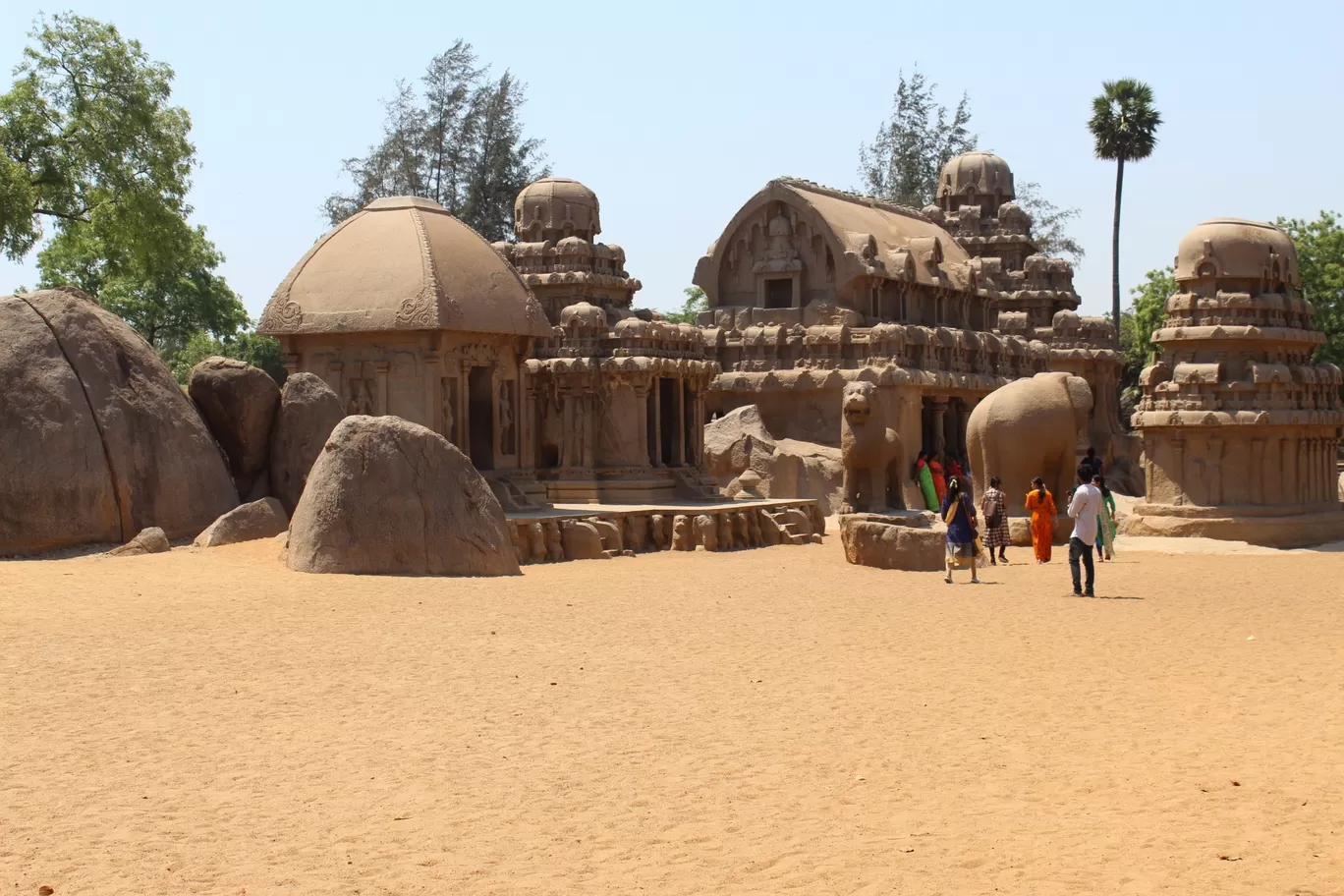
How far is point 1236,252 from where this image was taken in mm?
24641

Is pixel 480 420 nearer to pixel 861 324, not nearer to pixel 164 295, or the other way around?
pixel 861 324

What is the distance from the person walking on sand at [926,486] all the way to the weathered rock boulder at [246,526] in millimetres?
14046

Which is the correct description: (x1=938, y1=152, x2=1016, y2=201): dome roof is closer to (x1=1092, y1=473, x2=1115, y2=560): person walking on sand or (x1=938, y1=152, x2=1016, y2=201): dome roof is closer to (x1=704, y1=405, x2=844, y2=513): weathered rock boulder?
(x1=704, y1=405, x2=844, y2=513): weathered rock boulder

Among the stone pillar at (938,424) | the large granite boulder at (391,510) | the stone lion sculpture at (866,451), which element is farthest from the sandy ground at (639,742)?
the stone pillar at (938,424)

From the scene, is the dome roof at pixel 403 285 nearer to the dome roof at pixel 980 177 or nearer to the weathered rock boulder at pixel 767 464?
the weathered rock boulder at pixel 767 464

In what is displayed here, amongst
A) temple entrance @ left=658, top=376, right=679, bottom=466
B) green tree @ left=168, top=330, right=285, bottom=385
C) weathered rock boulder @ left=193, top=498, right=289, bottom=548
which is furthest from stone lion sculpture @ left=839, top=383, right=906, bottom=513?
green tree @ left=168, top=330, right=285, bottom=385

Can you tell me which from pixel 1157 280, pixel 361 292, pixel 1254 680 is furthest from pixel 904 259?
pixel 1254 680

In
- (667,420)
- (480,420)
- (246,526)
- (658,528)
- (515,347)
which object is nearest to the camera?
(246,526)

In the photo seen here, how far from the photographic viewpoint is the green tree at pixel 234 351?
4709cm

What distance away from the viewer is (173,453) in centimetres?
1703

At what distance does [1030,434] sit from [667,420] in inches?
276

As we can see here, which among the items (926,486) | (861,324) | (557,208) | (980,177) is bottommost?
(926,486)

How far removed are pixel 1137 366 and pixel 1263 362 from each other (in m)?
27.0

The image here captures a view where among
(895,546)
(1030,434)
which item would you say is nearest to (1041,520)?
(1030,434)
